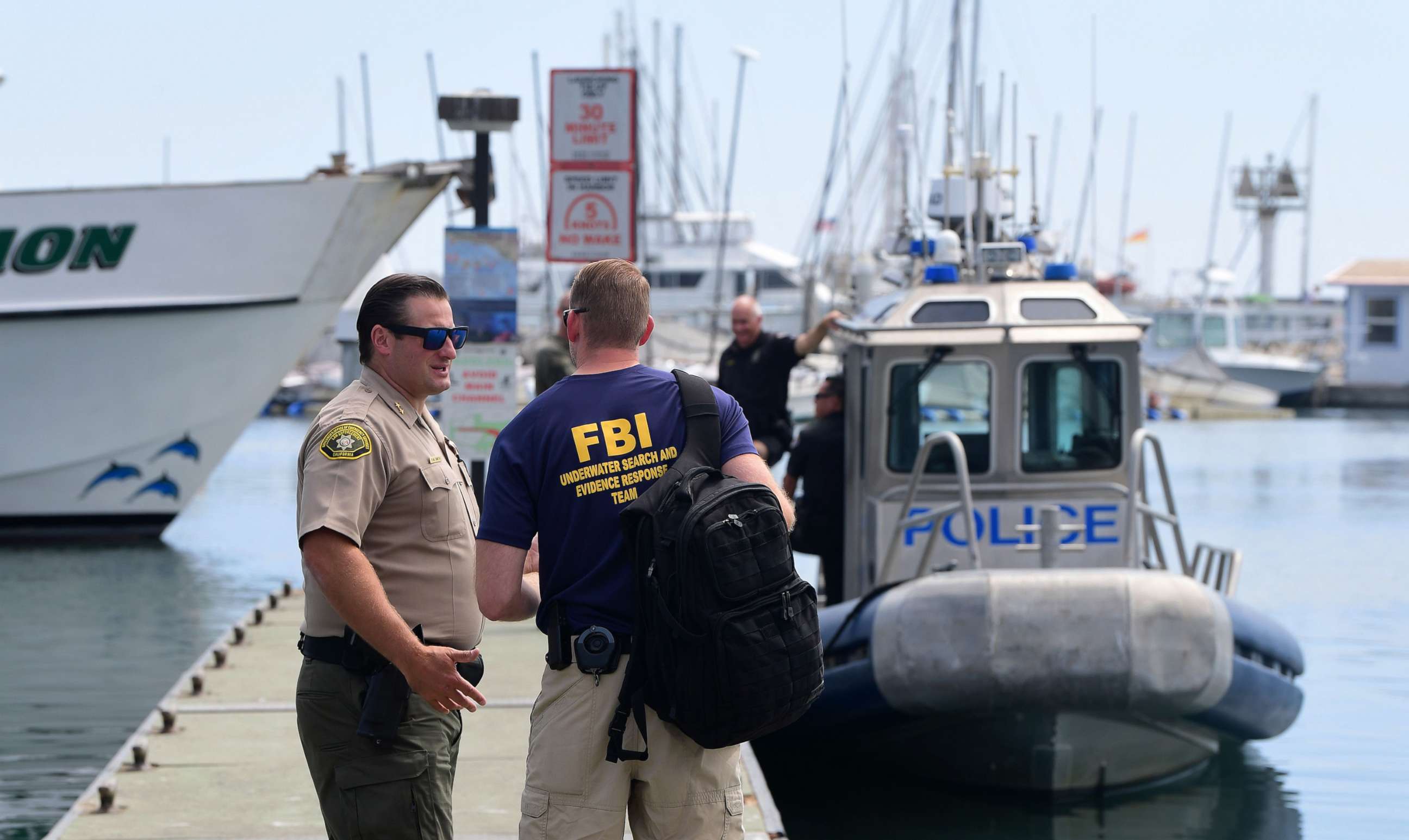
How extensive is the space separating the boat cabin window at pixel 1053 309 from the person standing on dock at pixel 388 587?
542 cm

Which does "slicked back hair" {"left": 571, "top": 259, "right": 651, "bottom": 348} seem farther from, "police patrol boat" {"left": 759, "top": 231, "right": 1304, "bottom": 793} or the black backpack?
"police patrol boat" {"left": 759, "top": 231, "right": 1304, "bottom": 793}

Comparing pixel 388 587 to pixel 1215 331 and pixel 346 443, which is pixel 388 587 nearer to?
pixel 346 443

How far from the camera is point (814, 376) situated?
45.4 meters

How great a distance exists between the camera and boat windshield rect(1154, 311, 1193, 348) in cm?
7794

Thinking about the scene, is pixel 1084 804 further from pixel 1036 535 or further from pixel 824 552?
pixel 824 552

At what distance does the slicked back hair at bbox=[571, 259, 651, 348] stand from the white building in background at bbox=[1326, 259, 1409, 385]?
67694mm

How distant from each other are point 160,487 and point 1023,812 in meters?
13.4

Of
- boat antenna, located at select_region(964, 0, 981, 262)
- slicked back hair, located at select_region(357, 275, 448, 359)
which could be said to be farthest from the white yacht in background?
slicked back hair, located at select_region(357, 275, 448, 359)

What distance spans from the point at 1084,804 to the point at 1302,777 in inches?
73.7

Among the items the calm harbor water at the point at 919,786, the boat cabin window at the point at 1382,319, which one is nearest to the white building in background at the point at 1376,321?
the boat cabin window at the point at 1382,319

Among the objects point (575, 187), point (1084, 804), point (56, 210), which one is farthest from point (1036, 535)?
point (56, 210)

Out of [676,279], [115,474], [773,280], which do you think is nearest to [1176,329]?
[773,280]

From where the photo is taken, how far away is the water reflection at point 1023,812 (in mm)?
8055

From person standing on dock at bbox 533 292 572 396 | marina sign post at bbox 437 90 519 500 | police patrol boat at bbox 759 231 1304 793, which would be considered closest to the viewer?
police patrol boat at bbox 759 231 1304 793
